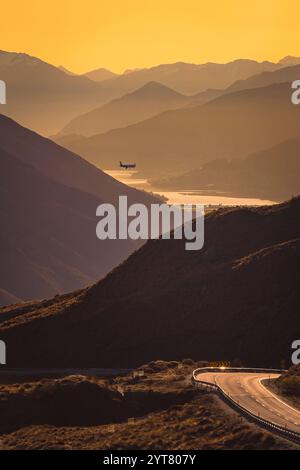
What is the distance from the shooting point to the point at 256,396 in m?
94.6

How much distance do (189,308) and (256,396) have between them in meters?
42.4

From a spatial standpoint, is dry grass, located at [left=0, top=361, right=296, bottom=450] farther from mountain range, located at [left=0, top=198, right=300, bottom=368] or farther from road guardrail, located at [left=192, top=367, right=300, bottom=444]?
mountain range, located at [left=0, top=198, right=300, bottom=368]

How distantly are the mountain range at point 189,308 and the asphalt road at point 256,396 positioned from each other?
1607 cm

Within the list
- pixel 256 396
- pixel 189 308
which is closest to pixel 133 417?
pixel 256 396

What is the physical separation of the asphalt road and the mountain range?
52.7ft

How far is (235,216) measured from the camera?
155 metres

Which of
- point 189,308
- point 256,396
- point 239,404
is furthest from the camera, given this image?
point 189,308

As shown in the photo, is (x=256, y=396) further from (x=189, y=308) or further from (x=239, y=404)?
(x=189, y=308)

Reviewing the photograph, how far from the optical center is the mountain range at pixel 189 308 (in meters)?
129

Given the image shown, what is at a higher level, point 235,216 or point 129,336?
point 235,216

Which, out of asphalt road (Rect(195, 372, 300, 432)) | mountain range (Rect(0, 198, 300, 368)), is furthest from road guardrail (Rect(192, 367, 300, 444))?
mountain range (Rect(0, 198, 300, 368))
